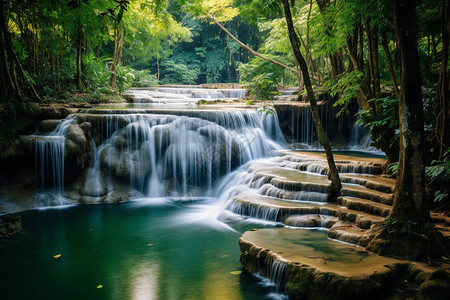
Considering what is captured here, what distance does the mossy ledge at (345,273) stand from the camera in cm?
409

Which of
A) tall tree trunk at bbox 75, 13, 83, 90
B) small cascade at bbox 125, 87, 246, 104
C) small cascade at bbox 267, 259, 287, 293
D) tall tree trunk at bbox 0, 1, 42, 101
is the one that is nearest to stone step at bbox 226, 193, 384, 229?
small cascade at bbox 267, 259, 287, 293

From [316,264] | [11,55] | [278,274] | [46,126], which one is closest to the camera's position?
[316,264]

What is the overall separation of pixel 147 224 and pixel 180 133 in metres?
3.79

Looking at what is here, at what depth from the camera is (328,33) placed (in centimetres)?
876

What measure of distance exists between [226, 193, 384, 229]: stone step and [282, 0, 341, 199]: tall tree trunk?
1.51ft

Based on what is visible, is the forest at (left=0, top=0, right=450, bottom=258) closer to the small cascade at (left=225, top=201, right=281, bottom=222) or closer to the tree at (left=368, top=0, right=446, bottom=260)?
the tree at (left=368, top=0, right=446, bottom=260)

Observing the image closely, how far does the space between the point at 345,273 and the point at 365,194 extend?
301 cm

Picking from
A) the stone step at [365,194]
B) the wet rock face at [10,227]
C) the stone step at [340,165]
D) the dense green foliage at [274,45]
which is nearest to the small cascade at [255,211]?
the stone step at [365,194]

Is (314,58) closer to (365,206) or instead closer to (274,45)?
(274,45)

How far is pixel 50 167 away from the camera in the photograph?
31.5 ft

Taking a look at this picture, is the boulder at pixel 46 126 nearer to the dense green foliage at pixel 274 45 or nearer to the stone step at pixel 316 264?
the dense green foliage at pixel 274 45

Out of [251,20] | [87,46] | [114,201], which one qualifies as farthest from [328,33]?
[87,46]

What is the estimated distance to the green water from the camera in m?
5.10

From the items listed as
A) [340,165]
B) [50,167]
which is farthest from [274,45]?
[50,167]
